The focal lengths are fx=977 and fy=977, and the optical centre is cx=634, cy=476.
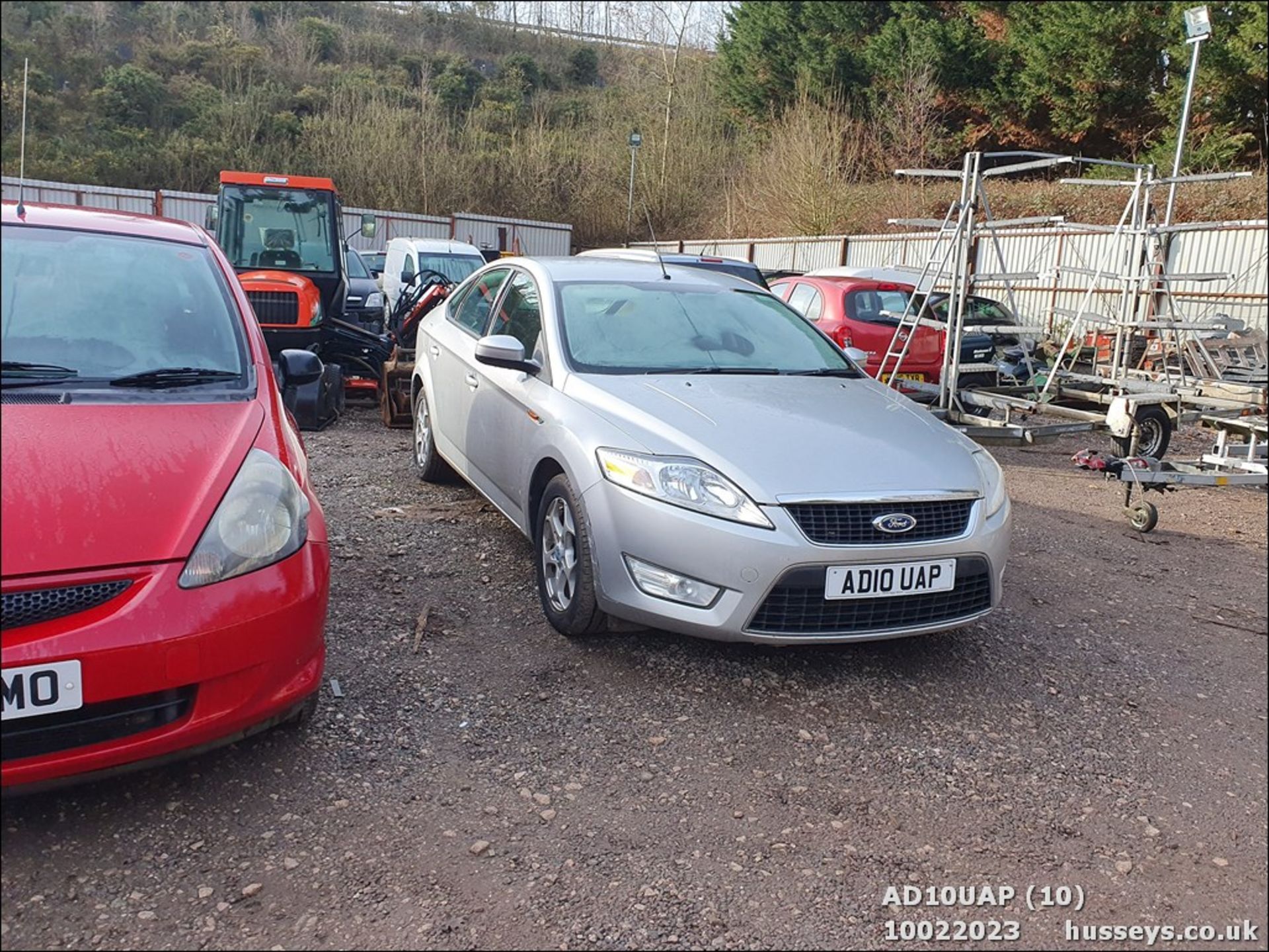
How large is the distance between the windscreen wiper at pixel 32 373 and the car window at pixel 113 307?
18 mm

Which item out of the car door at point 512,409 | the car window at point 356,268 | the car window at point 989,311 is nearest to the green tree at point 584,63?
the car door at point 512,409

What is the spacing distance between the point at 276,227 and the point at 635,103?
19.4 metres

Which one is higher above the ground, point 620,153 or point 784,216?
point 620,153

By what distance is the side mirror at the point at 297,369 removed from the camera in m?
4.01

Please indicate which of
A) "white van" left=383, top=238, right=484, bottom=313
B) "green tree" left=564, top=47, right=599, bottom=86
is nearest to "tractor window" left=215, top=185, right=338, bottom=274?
"white van" left=383, top=238, right=484, bottom=313

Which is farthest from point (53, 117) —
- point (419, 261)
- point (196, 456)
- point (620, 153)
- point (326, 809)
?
point (620, 153)

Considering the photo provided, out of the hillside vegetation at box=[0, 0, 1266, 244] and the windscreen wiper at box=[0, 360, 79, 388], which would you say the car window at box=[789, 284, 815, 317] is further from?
the windscreen wiper at box=[0, 360, 79, 388]

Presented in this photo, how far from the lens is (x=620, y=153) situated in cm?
3206

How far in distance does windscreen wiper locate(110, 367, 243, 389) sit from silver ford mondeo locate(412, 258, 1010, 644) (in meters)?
1.29

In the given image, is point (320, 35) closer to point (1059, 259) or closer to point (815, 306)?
point (815, 306)

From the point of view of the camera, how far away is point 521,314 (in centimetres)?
495

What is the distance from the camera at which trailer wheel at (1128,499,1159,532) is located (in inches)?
235

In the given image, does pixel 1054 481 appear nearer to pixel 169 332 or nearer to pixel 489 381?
pixel 489 381

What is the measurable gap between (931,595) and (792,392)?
1.12m
